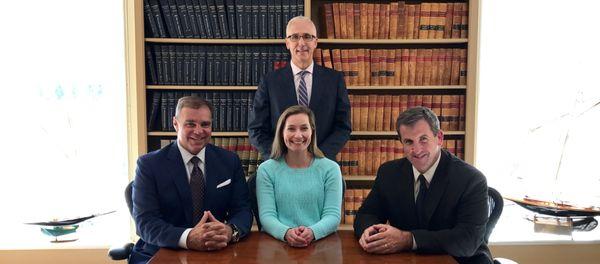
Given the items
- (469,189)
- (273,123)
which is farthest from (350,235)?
(273,123)

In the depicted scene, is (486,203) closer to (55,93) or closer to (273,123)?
(273,123)

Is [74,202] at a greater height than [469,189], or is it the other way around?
[469,189]

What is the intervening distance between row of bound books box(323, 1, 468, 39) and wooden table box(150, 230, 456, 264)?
1.82m

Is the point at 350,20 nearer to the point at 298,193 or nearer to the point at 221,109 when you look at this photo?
the point at 221,109

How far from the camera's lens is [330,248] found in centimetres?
163

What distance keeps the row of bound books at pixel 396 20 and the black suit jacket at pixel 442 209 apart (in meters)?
1.47

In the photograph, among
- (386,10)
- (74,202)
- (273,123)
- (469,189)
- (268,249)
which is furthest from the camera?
(74,202)

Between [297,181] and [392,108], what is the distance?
141 cm

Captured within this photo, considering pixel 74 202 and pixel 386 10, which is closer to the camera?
pixel 386 10

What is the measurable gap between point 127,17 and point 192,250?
84.1 inches

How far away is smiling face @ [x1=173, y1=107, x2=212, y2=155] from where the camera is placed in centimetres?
198

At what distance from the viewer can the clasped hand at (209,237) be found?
162 centimetres

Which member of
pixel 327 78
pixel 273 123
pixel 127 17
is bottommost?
pixel 273 123

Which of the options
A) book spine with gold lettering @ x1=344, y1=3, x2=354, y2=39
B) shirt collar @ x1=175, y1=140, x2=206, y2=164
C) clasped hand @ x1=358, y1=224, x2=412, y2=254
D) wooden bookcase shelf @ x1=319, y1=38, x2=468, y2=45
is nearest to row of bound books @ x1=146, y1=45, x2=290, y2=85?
wooden bookcase shelf @ x1=319, y1=38, x2=468, y2=45
